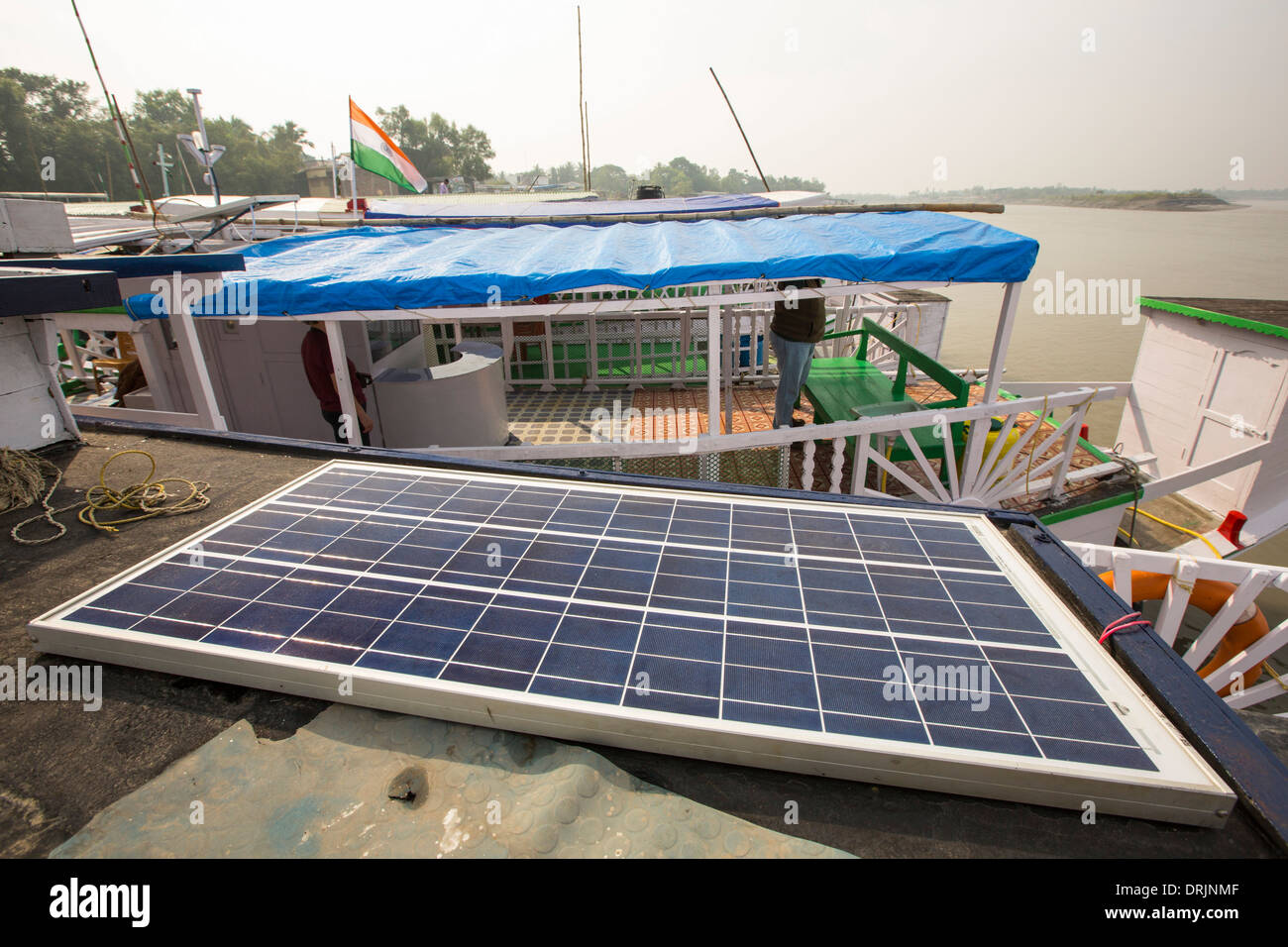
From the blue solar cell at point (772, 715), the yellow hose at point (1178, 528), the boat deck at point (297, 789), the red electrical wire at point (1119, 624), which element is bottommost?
the yellow hose at point (1178, 528)

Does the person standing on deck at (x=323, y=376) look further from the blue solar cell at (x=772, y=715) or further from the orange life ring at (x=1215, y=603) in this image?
the orange life ring at (x=1215, y=603)

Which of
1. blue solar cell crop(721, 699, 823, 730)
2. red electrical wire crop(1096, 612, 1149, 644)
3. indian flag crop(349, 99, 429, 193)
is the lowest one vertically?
blue solar cell crop(721, 699, 823, 730)

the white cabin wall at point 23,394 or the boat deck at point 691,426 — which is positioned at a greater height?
the white cabin wall at point 23,394

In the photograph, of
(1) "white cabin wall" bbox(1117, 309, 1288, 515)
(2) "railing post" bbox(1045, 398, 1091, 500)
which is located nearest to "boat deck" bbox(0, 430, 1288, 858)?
(2) "railing post" bbox(1045, 398, 1091, 500)

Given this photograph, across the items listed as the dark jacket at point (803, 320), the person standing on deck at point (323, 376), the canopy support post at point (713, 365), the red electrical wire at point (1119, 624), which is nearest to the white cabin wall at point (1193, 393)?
the dark jacket at point (803, 320)

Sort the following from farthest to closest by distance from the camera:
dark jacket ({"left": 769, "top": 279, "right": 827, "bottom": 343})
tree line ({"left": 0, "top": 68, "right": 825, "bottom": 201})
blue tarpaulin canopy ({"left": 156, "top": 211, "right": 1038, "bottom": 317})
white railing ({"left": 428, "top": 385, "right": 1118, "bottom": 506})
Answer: tree line ({"left": 0, "top": 68, "right": 825, "bottom": 201}) < dark jacket ({"left": 769, "top": 279, "right": 827, "bottom": 343}) < white railing ({"left": 428, "top": 385, "right": 1118, "bottom": 506}) < blue tarpaulin canopy ({"left": 156, "top": 211, "right": 1038, "bottom": 317})

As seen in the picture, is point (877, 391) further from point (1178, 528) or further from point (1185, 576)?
point (1178, 528)

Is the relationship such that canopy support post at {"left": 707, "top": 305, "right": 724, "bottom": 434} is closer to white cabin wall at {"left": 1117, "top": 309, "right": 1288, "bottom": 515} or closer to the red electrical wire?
the red electrical wire

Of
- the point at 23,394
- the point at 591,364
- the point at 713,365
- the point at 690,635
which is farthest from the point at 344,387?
the point at 690,635

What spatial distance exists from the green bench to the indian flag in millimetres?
9676

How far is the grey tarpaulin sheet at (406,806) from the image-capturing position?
189 cm

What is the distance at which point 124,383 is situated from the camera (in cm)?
1006

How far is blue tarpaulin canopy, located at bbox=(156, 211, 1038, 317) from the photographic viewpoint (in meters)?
6.68
